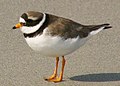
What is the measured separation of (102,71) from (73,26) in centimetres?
66

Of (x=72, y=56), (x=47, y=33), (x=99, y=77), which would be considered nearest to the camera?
(x=47, y=33)

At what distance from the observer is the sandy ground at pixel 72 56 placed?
4496 millimetres

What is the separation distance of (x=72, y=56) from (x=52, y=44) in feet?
3.17

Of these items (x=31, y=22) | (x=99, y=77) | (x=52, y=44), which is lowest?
(x=99, y=77)

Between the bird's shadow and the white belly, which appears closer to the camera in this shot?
the white belly

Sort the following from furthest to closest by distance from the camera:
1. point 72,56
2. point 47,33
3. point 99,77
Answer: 1. point 72,56
2. point 99,77
3. point 47,33

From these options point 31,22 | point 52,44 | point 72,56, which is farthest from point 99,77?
point 31,22

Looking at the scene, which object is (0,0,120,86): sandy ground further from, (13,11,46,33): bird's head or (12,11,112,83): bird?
(13,11,46,33): bird's head

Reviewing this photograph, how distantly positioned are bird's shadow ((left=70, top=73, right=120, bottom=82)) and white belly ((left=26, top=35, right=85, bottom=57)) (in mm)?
452

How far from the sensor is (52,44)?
407 cm

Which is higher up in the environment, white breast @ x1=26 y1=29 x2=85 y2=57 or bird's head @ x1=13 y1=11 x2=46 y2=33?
bird's head @ x1=13 y1=11 x2=46 y2=33

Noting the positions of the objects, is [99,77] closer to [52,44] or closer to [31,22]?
[52,44]

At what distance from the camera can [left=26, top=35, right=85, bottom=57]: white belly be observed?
405 centimetres

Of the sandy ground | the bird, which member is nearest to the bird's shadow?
the sandy ground
